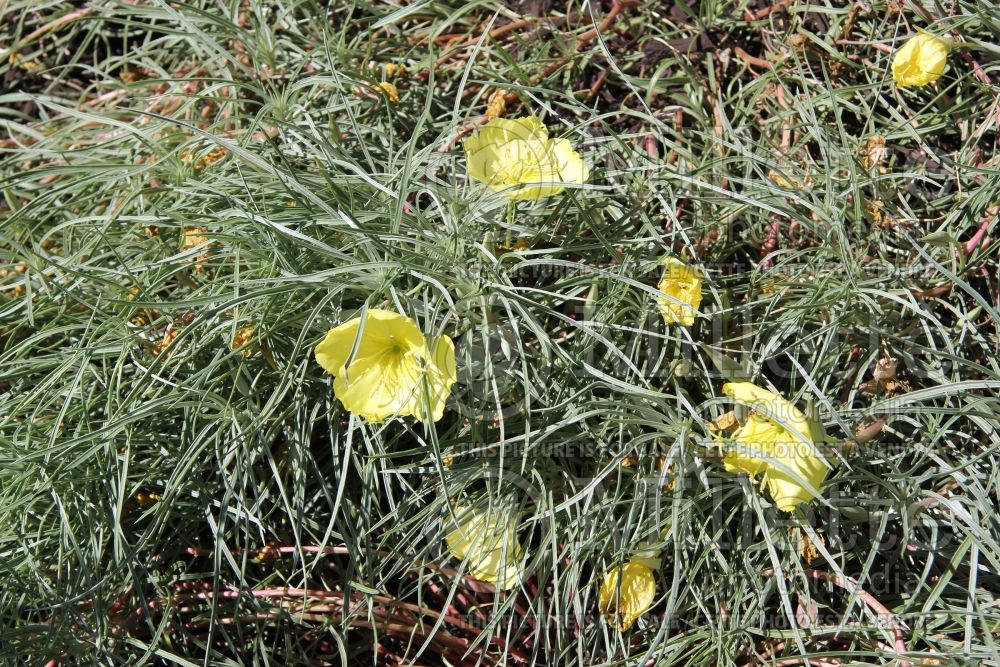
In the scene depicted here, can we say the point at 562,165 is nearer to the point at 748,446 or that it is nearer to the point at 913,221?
the point at 748,446

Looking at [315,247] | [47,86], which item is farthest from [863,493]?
[47,86]

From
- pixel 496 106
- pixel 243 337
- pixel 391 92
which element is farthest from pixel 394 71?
pixel 243 337

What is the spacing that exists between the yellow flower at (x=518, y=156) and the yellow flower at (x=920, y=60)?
2.01 ft

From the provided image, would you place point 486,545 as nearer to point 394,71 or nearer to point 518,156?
point 518,156

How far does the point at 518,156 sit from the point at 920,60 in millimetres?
752

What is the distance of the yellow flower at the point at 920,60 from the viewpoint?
1.53m

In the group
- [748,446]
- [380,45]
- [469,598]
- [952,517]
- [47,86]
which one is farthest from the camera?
[47,86]

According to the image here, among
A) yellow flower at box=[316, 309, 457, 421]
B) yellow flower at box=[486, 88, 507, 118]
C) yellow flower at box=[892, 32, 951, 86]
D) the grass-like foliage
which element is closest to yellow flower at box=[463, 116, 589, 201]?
the grass-like foliage

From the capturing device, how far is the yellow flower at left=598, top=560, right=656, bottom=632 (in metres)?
1.41

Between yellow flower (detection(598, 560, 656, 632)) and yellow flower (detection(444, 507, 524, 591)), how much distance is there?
0.15 metres

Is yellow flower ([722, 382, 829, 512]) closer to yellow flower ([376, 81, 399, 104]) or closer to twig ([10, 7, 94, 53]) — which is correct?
yellow flower ([376, 81, 399, 104])

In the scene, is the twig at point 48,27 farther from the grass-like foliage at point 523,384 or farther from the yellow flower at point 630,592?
the yellow flower at point 630,592

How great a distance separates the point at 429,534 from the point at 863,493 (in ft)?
2.41

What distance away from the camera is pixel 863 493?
146 centimetres
